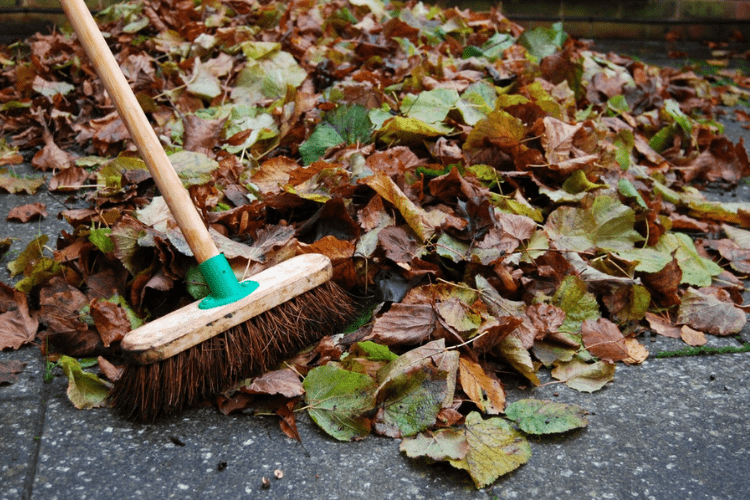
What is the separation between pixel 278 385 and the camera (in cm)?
143

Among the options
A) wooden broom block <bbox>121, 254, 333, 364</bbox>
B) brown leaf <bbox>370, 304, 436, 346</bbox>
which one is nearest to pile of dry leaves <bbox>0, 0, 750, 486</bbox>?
brown leaf <bbox>370, 304, 436, 346</bbox>

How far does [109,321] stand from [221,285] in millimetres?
330

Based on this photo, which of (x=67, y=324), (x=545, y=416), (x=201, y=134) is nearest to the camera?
(x=545, y=416)

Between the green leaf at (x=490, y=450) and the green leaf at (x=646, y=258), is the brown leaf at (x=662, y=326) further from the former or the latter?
the green leaf at (x=490, y=450)

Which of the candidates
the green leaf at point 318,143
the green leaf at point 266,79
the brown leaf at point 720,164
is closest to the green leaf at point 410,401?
the green leaf at point 318,143

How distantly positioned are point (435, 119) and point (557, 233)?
1.97 ft

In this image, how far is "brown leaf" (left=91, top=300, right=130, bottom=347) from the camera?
1564mm

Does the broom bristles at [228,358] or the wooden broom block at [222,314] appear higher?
the wooden broom block at [222,314]

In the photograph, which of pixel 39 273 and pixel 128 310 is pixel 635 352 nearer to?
pixel 128 310

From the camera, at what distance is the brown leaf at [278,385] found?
4.61 feet

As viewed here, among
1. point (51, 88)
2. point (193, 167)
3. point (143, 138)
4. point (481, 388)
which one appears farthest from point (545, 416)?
point (51, 88)

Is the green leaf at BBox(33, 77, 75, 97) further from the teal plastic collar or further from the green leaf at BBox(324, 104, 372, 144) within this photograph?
the teal plastic collar

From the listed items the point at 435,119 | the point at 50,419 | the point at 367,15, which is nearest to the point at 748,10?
the point at 367,15

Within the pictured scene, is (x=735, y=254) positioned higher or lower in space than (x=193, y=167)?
lower
